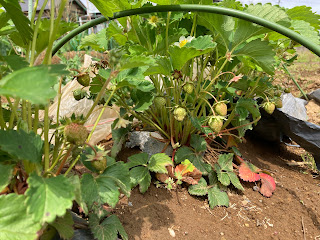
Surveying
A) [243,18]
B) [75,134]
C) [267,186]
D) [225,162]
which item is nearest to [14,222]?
[75,134]

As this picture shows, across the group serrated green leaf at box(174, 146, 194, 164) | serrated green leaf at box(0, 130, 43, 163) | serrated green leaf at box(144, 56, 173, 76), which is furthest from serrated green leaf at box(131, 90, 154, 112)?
serrated green leaf at box(0, 130, 43, 163)

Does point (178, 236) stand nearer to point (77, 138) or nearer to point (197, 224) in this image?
point (197, 224)

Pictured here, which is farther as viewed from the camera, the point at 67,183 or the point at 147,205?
the point at 147,205

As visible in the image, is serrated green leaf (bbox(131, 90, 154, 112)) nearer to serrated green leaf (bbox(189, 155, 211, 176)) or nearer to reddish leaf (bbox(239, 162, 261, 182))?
serrated green leaf (bbox(189, 155, 211, 176))

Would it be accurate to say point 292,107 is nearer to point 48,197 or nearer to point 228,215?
point 228,215

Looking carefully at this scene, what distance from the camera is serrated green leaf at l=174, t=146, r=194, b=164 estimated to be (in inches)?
43.8

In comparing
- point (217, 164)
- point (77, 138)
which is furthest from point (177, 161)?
point (77, 138)

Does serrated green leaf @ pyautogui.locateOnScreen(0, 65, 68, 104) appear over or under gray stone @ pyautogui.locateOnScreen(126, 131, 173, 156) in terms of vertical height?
over

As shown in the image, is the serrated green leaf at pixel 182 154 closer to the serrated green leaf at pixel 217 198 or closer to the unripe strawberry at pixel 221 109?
the serrated green leaf at pixel 217 198

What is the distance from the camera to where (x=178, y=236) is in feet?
2.77

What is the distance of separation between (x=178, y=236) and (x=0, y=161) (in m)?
0.58

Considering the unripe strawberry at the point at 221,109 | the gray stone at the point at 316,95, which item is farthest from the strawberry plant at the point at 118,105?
the gray stone at the point at 316,95

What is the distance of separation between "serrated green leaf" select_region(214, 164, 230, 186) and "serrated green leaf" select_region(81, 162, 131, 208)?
0.56 m

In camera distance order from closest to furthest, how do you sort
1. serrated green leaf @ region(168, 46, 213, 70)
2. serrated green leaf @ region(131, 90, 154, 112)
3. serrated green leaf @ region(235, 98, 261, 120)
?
serrated green leaf @ region(168, 46, 213, 70)
serrated green leaf @ region(131, 90, 154, 112)
serrated green leaf @ region(235, 98, 261, 120)
